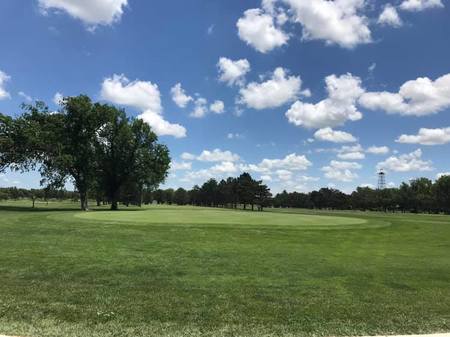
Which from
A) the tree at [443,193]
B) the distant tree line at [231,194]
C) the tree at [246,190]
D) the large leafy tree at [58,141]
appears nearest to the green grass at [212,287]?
the large leafy tree at [58,141]

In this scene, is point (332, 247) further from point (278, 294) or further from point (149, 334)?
point (149, 334)

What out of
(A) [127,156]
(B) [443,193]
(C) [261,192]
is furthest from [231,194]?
(A) [127,156]

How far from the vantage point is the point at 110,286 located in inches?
399

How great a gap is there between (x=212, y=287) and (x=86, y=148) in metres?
52.2

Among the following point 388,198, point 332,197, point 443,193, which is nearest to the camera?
point 443,193

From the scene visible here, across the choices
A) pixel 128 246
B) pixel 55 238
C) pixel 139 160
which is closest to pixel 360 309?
pixel 128 246

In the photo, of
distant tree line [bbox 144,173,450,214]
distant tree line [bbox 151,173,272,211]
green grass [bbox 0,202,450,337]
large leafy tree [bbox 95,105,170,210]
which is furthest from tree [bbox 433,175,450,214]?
green grass [bbox 0,202,450,337]

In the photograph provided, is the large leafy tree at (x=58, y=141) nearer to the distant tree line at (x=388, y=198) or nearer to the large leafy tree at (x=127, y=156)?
the large leafy tree at (x=127, y=156)

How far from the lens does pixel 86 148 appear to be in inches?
2329

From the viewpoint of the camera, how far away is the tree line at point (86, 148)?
53.9 meters

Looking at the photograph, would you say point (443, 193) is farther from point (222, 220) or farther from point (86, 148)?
point (222, 220)

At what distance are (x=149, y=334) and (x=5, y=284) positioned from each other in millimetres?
4896

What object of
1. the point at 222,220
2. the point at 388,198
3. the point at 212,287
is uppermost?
the point at 388,198

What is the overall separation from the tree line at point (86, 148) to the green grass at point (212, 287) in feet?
121
